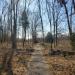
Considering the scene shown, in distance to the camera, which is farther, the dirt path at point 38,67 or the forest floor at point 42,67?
the forest floor at point 42,67

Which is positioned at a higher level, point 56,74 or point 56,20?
point 56,20

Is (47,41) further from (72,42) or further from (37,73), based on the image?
(37,73)

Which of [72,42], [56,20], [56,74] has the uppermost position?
[56,20]

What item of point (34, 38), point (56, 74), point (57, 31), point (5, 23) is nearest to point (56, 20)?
point (57, 31)

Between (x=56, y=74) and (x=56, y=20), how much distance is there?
26.6 meters

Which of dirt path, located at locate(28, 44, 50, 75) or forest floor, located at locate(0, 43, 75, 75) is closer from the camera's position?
dirt path, located at locate(28, 44, 50, 75)

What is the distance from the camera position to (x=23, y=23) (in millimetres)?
52969

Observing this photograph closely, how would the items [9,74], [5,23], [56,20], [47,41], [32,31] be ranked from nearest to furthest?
[9,74]
[56,20]
[5,23]
[47,41]
[32,31]

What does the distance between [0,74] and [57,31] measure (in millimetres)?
29385

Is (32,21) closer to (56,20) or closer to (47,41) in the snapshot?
(47,41)

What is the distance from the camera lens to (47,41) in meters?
57.4

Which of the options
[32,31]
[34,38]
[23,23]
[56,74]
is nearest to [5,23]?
[23,23]

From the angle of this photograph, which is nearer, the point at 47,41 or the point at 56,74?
the point at 56,74

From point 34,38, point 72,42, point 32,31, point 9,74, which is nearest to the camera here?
point 9,74
